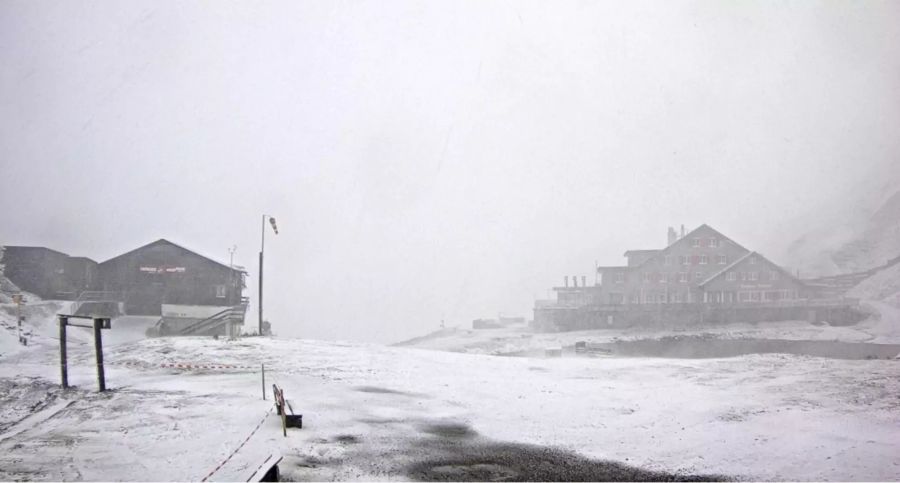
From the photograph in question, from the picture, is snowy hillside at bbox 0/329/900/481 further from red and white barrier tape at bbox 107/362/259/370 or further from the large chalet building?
the large chalet building

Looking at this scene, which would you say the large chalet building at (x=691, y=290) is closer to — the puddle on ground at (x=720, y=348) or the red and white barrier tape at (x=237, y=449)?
the puddle on ground at (x=720, y=348)

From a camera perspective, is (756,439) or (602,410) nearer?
(756,439)

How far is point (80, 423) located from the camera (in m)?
12.7

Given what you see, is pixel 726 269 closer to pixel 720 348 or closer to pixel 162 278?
pixel 720 348

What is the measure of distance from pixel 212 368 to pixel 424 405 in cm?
975

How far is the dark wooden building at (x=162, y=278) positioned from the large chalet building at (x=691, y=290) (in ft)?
107

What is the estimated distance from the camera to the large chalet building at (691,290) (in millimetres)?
45250

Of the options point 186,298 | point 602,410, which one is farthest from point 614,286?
point 602,410

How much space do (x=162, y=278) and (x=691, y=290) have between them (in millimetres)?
47649

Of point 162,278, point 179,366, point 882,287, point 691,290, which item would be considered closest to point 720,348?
point 882,287

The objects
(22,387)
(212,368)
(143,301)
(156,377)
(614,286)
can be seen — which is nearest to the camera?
(22,387)

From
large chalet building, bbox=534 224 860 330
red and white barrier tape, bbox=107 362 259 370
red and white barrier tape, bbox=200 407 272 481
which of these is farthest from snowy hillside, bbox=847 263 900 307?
red and white barrier tape, bbox=107 362 259 370

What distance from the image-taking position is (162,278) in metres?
49.4

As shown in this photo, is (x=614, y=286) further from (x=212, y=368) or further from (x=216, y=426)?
(x=216, y=426)
